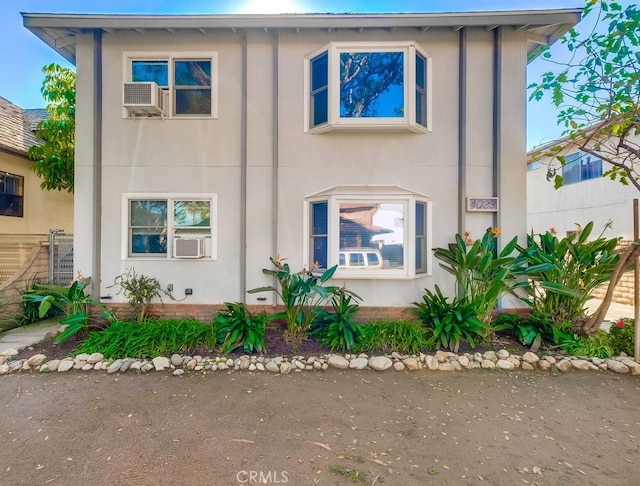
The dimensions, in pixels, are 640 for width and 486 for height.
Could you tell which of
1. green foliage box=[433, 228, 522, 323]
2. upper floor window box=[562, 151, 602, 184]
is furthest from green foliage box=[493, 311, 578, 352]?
upper floor window box=[562, 151, 602, 184]

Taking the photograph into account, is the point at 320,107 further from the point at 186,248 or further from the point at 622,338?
the point at 622,338

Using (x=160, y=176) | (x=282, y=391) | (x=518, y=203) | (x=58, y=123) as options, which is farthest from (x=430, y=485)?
(x=58, y=123)

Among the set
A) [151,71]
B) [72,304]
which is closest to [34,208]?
[72,304]

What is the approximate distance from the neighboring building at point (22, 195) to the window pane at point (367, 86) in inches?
388

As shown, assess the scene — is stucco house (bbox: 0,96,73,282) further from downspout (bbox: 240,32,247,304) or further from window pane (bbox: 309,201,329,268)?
window pane (bbox: 309,201,329,268)

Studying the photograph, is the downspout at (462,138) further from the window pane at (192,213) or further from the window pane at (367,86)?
the window pane at (192,213)

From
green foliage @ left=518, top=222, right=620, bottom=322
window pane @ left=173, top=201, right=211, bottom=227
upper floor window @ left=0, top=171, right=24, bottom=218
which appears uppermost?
upper floor window @ left=0, top=171, right=24, bottom=218

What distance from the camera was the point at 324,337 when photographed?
16.1ft

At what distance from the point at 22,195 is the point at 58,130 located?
444cm

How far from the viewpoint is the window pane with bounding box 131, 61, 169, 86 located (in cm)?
588

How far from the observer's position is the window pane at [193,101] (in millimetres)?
5875

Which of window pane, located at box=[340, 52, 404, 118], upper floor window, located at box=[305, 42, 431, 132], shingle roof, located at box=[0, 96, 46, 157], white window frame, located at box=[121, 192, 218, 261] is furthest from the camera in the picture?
shingle roof, located at box=[0, 96, 46, 157]

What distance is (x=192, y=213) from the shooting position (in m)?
5.79

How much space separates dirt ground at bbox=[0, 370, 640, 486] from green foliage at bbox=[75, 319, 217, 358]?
1.61 ft
